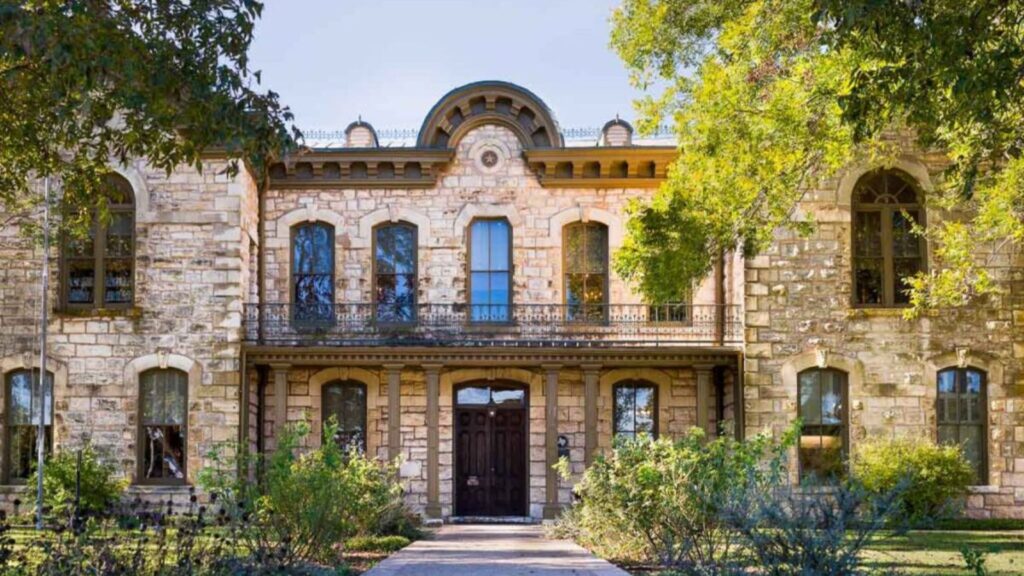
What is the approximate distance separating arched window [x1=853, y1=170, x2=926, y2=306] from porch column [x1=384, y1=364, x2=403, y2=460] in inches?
311

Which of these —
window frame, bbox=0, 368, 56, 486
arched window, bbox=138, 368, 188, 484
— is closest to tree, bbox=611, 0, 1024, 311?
arched window, bbox=138, 368, 188, 484

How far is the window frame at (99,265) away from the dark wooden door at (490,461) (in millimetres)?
6255

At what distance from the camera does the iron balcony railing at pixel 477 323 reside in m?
24.6

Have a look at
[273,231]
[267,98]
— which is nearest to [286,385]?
[273,231]

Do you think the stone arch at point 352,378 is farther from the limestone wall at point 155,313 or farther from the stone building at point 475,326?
the limestone wall at point 155,313

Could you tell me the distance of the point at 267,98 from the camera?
11477 mm

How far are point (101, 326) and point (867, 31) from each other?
53.4 feet

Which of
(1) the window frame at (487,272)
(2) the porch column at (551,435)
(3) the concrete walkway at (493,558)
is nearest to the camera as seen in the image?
(3) the concrete walkway at (493,558)

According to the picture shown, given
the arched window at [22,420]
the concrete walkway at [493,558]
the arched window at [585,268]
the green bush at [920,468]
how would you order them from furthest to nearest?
1. the arched window at [585,268]
2. the arched window at [22,420]
3. the green bush at [920,468]
4. the concrete walkway at [493,558]

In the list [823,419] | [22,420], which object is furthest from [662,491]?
[22,420]

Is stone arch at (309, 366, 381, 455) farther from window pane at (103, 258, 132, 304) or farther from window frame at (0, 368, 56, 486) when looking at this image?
window frame at (0, 368, 56, 486)

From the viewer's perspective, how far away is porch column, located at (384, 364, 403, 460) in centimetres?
2392

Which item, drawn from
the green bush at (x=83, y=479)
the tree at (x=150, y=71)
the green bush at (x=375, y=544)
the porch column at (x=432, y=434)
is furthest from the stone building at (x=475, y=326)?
the tree at (x=150, y=71)

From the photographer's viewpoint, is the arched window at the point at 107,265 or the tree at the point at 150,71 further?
the arched window at the point at 107,265
